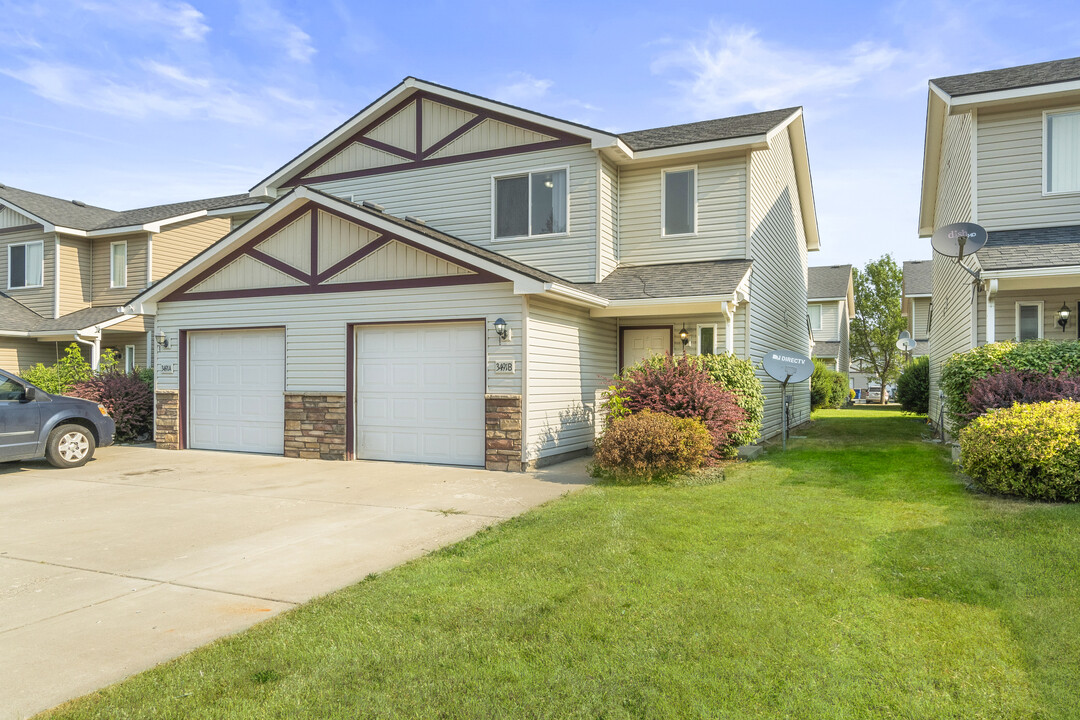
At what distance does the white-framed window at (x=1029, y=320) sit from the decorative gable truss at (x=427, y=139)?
320 inches

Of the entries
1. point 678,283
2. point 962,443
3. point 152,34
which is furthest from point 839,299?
point 152,34

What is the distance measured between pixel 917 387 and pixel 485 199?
50.2 ft

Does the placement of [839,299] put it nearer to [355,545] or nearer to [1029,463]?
[1029,463]

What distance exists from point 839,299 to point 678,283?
25400mm

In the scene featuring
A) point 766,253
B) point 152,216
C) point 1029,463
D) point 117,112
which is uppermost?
point 117,112

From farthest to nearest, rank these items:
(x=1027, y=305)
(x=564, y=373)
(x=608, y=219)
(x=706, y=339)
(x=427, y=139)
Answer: (x=427, y=139), (x=608, y=219), (x=706, y=339), (x=564, y=373), (x=1027, y=305)

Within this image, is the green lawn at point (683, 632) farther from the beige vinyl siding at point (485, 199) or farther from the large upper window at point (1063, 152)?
the beige vinyl siding at point (485, 199)

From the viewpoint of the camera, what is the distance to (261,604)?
472 centimetres

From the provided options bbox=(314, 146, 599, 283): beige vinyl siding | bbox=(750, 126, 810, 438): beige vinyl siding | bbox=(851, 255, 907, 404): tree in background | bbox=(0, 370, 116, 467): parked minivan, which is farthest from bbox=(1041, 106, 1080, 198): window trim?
bbox=(851, 255, 907, 404): tree in background

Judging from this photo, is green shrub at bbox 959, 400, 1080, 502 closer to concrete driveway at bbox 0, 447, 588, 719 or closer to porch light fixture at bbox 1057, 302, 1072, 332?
porch light fixture at bbox 1057, 302, 1072, 332

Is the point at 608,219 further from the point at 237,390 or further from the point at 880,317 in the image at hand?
the point at 880,317

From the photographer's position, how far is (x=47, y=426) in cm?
1088

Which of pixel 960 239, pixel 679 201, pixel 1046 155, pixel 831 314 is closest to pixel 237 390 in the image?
pixel 679 201

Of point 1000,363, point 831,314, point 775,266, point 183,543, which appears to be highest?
point 831,314
